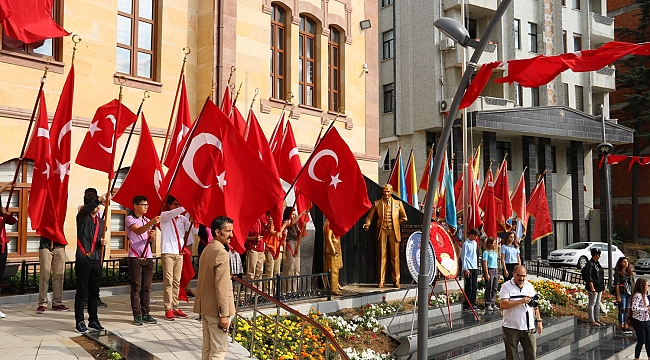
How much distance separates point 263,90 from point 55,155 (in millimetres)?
9682

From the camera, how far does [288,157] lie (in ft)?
41.8

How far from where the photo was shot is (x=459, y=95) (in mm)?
8469

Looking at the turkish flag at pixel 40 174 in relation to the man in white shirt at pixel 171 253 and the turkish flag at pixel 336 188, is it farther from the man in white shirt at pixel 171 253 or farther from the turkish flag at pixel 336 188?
the turkish flag at pixel 336 188

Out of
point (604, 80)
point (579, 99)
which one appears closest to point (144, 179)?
point (579, 99)

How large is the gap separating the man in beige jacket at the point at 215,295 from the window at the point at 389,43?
30937 mm

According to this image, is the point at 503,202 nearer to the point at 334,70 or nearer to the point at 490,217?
the point at 490,217

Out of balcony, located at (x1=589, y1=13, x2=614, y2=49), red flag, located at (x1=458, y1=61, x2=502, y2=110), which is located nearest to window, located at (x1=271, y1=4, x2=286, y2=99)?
red flag, located at (x1=458, y1=61, x2=502, y2=110)

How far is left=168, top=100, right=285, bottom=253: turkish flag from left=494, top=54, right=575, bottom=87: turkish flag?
3.62 meters

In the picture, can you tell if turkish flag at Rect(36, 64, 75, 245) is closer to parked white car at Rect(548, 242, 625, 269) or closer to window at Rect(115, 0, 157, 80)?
window at Rect(115, 0, 157, 80)

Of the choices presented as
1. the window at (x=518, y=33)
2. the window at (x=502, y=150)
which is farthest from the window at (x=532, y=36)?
the window at (x=502, y=150)

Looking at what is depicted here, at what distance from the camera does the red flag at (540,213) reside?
19.4m

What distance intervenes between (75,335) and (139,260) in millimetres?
1387

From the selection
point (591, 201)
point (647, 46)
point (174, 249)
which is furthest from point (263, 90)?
point (591, 201)

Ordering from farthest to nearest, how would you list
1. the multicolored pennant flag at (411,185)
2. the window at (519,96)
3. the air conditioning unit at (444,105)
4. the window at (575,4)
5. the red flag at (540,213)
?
the window at (575,4)
the window at (519,96)
the air conditioning unit at (444,105)
the multicolored pennant flag at (411,185)
the red flag at (540,213)
